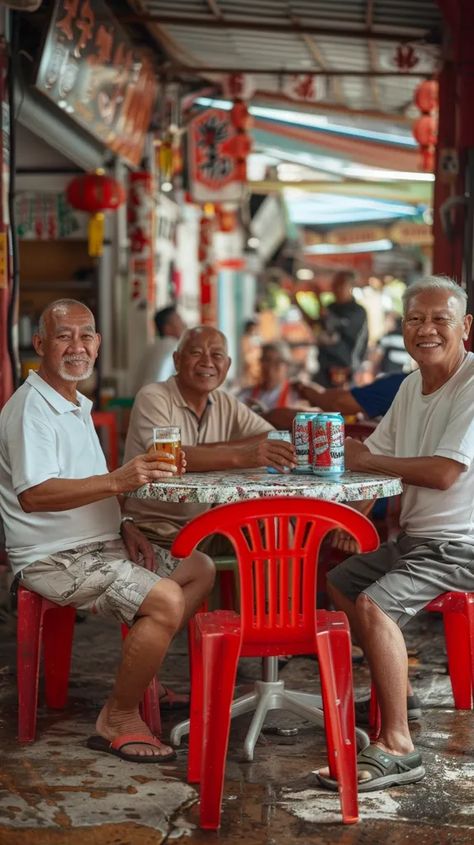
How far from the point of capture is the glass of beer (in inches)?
165

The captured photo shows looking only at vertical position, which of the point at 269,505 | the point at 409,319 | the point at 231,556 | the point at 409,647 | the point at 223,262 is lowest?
the point at 409,647

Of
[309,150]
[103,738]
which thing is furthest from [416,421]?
[309,150]

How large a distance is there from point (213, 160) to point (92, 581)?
31.2ft

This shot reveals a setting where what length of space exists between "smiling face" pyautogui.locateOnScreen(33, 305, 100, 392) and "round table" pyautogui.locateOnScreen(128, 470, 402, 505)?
0.55 metres

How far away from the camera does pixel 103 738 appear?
4.31m

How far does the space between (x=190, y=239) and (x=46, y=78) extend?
32.3 feet

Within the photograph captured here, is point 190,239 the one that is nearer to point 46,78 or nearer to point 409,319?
point 46,78

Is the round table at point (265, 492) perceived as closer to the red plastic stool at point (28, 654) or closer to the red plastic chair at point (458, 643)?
the red plastic chair at point (458, 643)

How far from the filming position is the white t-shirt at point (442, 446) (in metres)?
4.27

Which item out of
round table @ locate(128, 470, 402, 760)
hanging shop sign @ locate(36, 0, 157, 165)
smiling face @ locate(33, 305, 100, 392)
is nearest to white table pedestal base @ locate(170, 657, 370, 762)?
round table @ locate(128, 470, 402, 760)

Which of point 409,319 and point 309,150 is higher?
point 309,150

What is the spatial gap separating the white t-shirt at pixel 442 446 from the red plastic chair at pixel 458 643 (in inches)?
9.3

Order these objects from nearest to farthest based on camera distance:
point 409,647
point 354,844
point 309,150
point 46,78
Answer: point 354,844
point 409,647
point 46,78
point 309,150

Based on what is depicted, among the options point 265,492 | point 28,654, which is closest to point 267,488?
point 265,492
